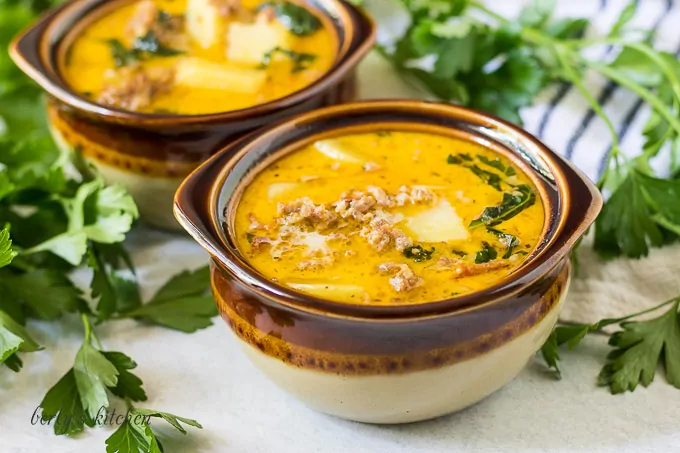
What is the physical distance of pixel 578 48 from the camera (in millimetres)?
3143

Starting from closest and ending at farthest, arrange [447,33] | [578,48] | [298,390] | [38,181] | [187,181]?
[298,390] < [187,181] < [38,181] < [447,33] < [578,48]

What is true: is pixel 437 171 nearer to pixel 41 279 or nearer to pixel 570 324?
pixel 570 324

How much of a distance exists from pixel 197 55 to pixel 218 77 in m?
0.22

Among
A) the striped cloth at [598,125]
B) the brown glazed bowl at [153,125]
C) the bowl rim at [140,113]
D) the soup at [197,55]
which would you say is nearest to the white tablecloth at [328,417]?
the striped cloth at [598,125]

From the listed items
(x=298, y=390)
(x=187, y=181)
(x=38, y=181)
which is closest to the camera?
(x=298, y=390)

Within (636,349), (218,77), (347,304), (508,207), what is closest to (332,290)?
(347,304)

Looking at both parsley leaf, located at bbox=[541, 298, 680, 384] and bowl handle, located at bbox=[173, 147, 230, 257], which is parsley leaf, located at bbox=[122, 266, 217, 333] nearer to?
bowl handle, located at bbox=[173, 147, 230, 257]

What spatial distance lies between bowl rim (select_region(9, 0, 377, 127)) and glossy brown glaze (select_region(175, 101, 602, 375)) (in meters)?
0.28

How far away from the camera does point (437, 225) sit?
2.09 metres

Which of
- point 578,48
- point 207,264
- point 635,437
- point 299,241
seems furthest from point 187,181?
point 578,48

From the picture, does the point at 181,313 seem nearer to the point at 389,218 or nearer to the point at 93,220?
the point at 93,220

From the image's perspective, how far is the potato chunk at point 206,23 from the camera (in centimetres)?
299

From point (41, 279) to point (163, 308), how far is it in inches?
12.1

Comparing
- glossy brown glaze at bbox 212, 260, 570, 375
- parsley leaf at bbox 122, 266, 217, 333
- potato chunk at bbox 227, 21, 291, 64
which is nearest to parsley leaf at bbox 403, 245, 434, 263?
glossy brown glaze at bbox 212, 260, 570, 375
